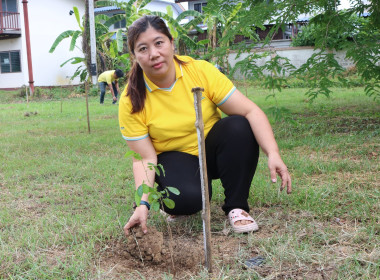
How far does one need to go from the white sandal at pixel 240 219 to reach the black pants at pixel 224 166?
4 cm

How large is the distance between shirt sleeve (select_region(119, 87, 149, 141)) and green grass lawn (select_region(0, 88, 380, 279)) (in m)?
0.49

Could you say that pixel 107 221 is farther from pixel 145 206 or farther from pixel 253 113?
pixel 253 113

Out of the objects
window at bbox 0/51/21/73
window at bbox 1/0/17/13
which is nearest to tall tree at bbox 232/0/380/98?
window at bbox 0/51/21/73

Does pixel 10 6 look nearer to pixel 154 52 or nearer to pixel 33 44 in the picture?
Answer: pixel 33 44

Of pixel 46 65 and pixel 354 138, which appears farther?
pixel 46 65

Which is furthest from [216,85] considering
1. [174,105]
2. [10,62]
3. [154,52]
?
[10,62]

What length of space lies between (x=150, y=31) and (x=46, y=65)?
1792cm

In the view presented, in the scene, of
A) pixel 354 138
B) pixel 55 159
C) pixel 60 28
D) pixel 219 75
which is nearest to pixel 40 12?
pixel 60 28

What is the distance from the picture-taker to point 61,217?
259cm

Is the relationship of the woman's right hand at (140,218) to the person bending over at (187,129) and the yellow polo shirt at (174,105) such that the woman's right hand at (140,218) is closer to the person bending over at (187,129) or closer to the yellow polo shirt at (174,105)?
the person bending over at (187,129)

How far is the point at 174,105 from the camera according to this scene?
2285 millimetres

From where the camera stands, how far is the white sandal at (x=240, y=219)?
2230 mm

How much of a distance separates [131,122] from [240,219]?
2.44ft

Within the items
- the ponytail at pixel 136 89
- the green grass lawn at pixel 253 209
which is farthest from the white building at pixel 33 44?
the ponytail at pixel 136 89
